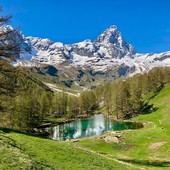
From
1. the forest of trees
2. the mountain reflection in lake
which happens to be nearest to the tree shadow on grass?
the forest of trees

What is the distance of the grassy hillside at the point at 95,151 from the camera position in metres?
24.6

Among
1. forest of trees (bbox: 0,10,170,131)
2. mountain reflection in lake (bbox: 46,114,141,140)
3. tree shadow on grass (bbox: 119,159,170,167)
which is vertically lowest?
tree shadow on grass (bbox: 119,159,170,167)

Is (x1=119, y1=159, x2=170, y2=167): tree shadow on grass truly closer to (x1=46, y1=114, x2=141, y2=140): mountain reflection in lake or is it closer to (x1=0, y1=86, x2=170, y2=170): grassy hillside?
(x1=0, y1=86, x2=170, y2=170): grassy hillside

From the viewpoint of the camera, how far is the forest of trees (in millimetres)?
34625

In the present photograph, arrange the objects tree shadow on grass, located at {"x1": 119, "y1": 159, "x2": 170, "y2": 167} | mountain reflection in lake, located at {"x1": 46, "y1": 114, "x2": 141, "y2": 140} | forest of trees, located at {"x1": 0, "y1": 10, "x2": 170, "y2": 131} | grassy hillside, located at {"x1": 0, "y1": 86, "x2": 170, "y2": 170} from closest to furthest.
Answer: grassy hillside, located at {"x1": 0, "y1": 86, "x2": 170, "y2": 170} < forest of trees, located at {"x1": 0, "y1": 10, "x2": 170, "y2": 131} < tree shadow on grass, located at {"x1": 119, "y1": 159, "x2": 170, "y2": 167} < mountain reflection in lake, located at {"x1": 46, "y1": 114, "x2": 141, "y2": 140}

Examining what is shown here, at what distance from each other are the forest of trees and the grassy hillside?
7752mm

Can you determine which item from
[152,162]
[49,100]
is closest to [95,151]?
[152,162]

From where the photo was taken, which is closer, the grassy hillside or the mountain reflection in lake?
the grassy hillside

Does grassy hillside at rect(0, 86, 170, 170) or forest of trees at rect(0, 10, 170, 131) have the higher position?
forest of trees at rect(0, 10, 170, 131)

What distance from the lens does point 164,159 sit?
5534 centimetres

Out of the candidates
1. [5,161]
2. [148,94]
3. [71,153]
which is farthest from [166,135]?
[148,94]

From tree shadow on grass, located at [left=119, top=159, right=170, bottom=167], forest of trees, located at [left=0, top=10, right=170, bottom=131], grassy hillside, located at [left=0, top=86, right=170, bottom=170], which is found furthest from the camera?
tree shadow on grass, located at [left=119, top=159, right=170, bottom=167]

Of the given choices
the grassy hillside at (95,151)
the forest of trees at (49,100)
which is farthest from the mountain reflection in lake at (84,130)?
the forest of trees at (49,100)

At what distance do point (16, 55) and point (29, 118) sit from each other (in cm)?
8064
